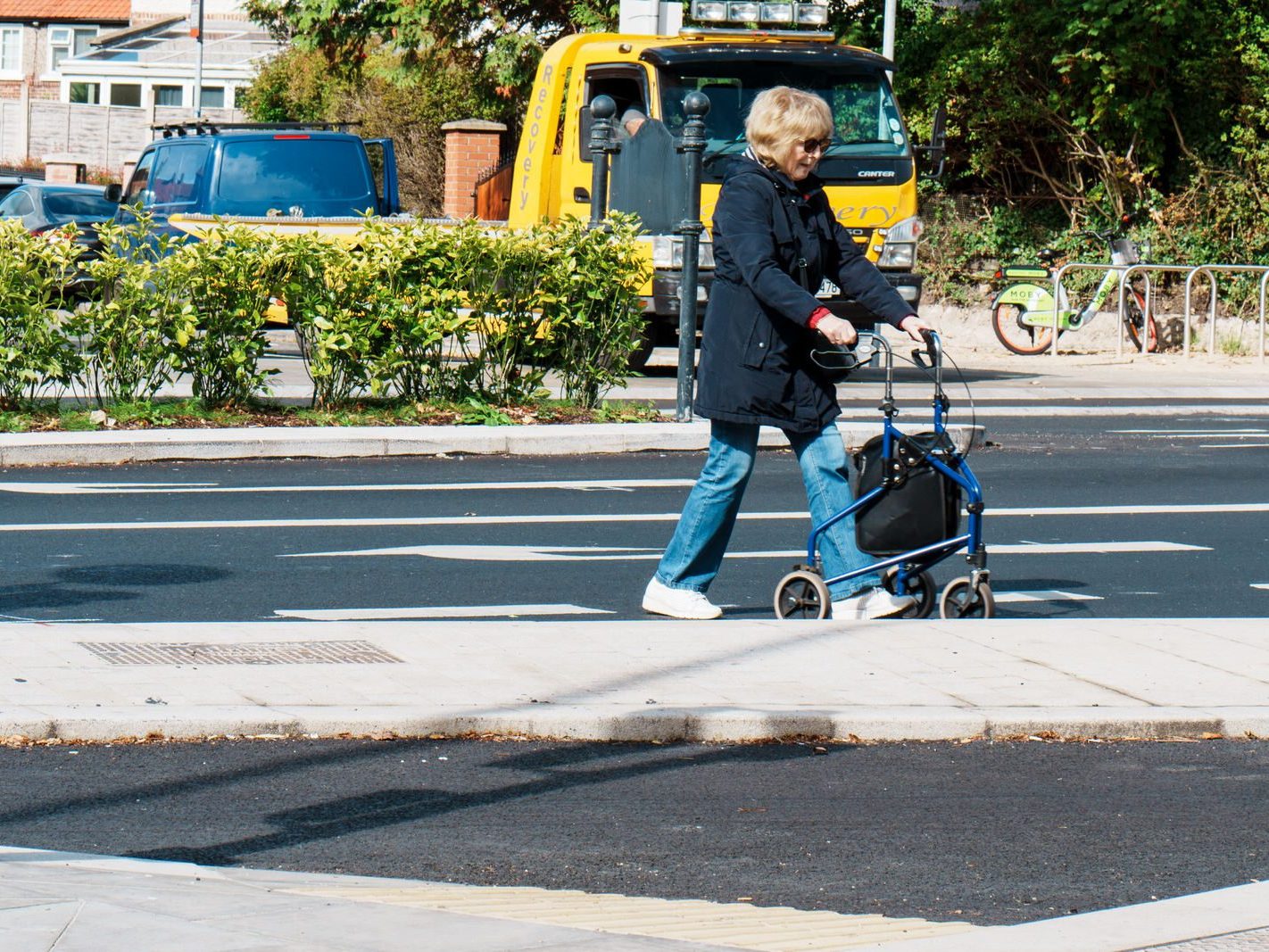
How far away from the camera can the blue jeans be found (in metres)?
7.39

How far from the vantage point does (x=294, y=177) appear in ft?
69.9

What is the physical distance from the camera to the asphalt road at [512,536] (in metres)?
8.21

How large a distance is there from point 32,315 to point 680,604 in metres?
7.00

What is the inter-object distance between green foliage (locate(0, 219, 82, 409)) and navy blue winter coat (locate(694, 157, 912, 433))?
716 cm

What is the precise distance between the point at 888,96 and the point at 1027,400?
3017mm

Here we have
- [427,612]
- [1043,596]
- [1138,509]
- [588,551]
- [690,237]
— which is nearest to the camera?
[427,612]

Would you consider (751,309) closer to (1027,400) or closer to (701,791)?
(701,791)

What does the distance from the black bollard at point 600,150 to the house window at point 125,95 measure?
183ft

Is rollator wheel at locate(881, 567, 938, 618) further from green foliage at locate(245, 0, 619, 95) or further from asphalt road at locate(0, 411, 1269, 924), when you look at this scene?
green foliage at locate(245, 0, 619, 95)

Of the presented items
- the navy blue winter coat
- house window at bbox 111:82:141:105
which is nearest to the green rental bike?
the navy blue winter coat

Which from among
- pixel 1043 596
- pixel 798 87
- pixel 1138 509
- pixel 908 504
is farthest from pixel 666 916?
pixel 798 87

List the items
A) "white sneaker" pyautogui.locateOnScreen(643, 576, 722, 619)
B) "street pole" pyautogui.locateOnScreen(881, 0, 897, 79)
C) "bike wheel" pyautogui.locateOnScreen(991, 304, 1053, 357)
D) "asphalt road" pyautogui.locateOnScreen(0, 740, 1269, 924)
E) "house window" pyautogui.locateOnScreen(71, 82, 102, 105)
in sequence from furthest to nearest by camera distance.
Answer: "house window" pyautogui.locateOnScreen(71, 82, 102, 105) → "street pole" pyautogui.locateOnScreen(881, 0, 897, 79) → "bike wheel" pyautogui.locateOnScreen(991, 304, 1053, 357) → "white sneaker" pyautogui.locateOnScreen(643, 576, 722, 619) → "asphalt road" pyautogui.locateOnScreen(0, 740, 1269, 924)

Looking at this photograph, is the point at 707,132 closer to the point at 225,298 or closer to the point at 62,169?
the point at 225,298

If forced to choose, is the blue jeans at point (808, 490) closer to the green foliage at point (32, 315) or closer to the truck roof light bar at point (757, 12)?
the green foliage at point (32, 315)
